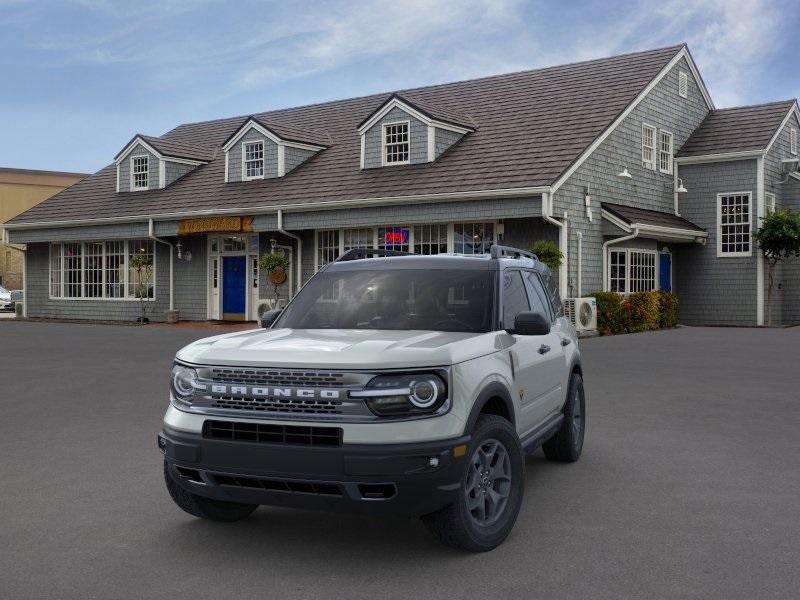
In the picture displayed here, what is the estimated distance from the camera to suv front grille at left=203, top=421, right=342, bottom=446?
181 inches

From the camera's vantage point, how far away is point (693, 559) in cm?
479

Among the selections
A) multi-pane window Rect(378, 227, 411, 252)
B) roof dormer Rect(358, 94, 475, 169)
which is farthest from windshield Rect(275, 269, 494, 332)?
roof dormer Rect(358, 94, 475, 169)

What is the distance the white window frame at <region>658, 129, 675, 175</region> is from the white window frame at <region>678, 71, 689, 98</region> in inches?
62.0

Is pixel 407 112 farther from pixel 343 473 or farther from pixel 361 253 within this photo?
pixel 343 473

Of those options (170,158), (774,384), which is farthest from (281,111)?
(774,384)

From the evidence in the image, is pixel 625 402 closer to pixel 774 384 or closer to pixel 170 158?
pixel 774 384

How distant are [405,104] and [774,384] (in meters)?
15.3

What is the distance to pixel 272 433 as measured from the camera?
468cm

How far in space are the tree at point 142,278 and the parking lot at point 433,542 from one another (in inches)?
763

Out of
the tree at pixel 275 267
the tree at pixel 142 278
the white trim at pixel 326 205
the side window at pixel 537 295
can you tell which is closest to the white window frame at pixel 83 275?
the tree at pixel 142 278

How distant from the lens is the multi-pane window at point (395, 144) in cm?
2536

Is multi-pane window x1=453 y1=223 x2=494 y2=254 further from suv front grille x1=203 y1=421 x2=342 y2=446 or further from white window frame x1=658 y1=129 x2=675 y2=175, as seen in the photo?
suv front grille x1=203 y1=421 x2=342 y2=446

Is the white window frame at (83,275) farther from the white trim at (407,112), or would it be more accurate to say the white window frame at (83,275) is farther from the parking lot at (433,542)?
the parking lot at (433,542)

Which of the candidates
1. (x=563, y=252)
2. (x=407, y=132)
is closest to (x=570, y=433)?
(x=563, y=252)
